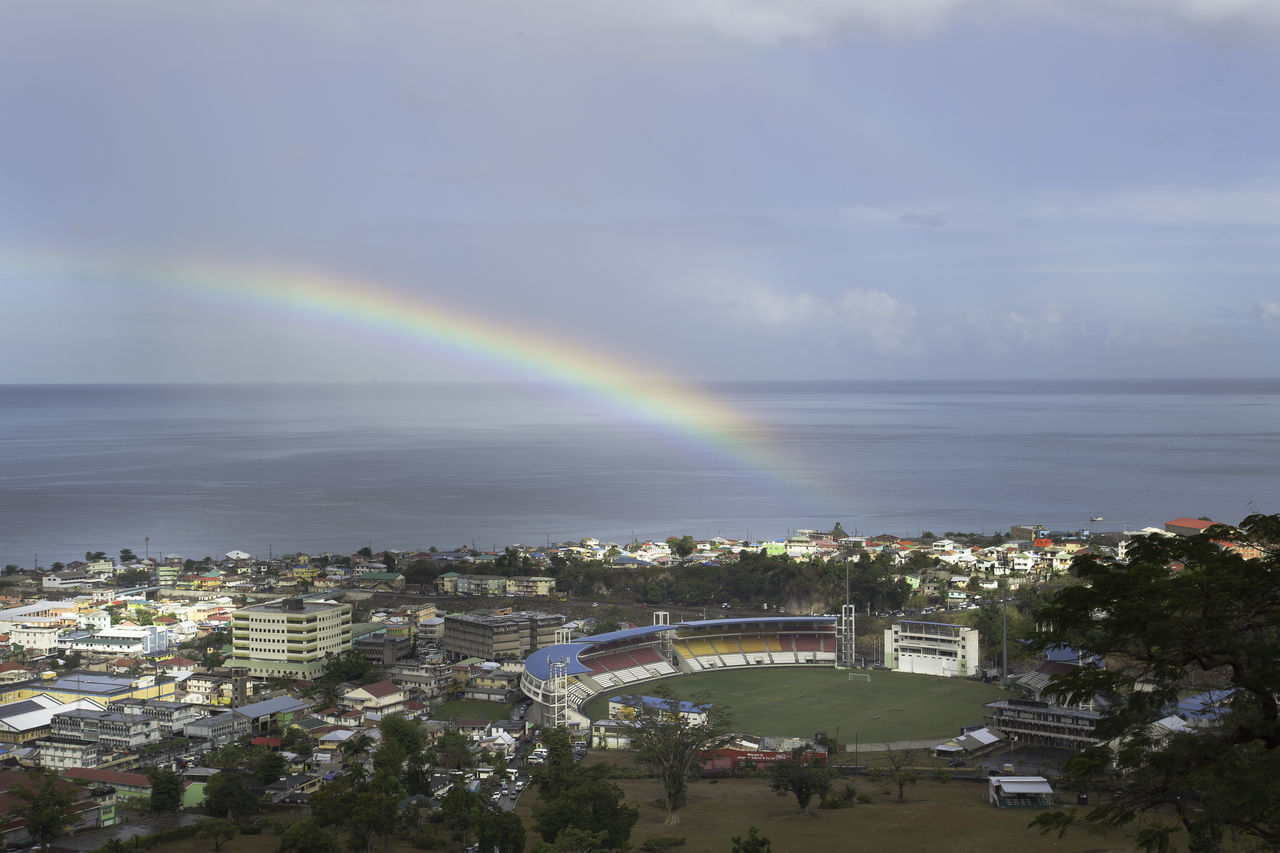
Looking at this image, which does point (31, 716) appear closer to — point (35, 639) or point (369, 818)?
point (35, 639)

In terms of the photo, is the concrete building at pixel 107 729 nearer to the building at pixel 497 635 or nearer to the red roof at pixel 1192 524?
the building at pixel 497 635

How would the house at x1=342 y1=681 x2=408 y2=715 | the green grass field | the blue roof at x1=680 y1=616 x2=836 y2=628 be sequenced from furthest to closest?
the blue roof at x1=680 y1=616 x2=836 y2=628 < the house at x1=342 y1=681 x2=408 y2=715 < the green grass field

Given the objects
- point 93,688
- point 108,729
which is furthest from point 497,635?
point 108,729

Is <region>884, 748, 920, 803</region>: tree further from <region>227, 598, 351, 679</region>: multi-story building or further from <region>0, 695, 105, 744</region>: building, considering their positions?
<region>0, 695, 105, 744</region>: building

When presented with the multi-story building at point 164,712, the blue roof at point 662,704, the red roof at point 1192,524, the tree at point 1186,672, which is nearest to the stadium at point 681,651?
the blue roof at point 662,704

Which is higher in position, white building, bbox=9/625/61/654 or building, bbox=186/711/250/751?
white building, bbox=9/625/61/654

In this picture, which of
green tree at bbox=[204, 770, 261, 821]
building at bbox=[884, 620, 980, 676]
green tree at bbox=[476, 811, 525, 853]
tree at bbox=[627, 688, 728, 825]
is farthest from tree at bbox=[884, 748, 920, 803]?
green tree at bbox=[204, 770, 261, 821]
